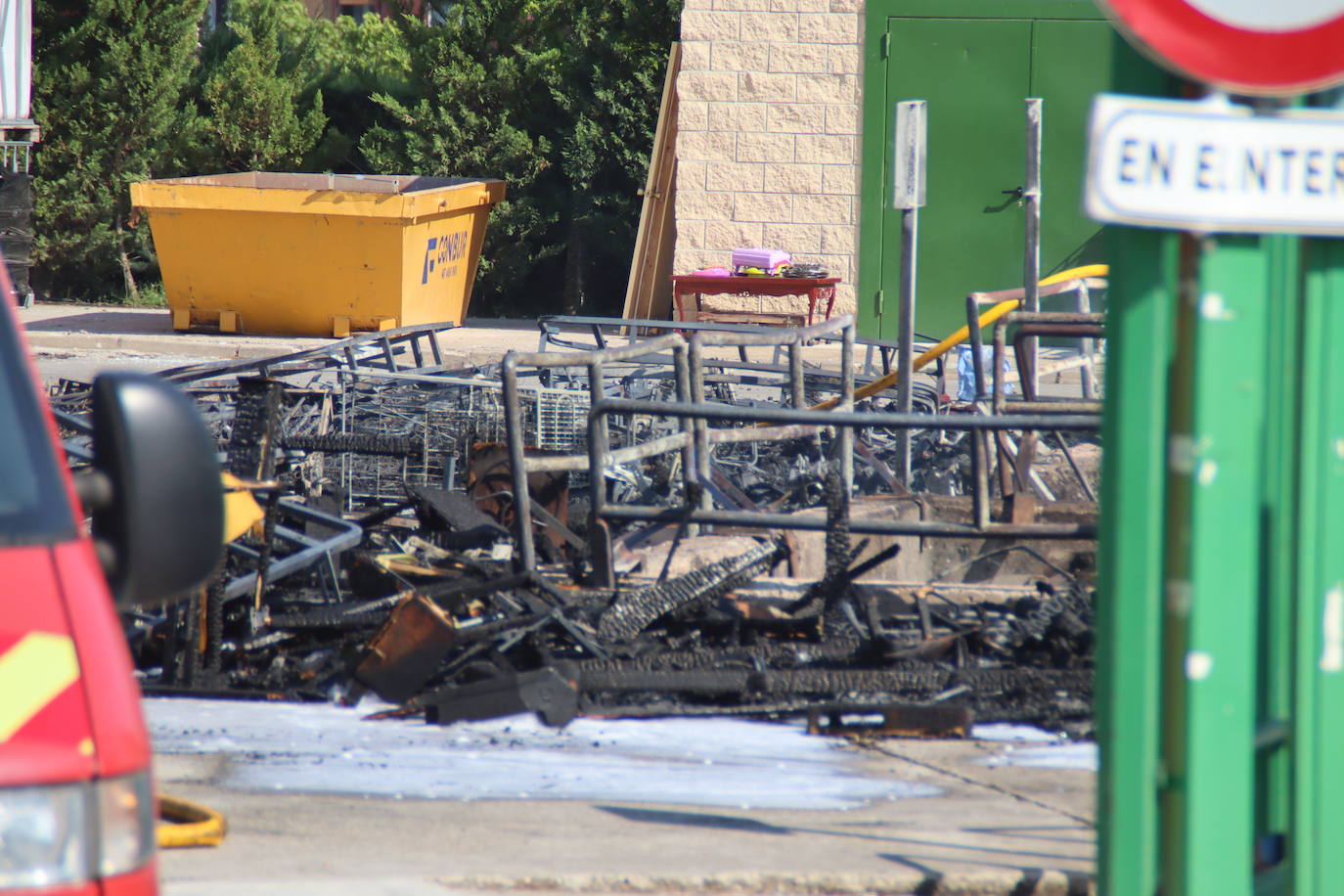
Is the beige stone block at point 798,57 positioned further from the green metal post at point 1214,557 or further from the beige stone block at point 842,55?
the green metal post at point 1214,557

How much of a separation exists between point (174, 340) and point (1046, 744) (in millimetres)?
11492

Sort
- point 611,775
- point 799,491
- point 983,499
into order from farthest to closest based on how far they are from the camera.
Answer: point 799,491 < point 983,499 < point 611,775

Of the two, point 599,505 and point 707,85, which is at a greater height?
point 707,85

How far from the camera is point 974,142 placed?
49.7 ft

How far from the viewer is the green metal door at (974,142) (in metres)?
14.9

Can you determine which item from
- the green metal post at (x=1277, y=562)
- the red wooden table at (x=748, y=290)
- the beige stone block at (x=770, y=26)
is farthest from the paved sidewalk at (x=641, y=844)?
the beige stone block at (x=770, y=26)

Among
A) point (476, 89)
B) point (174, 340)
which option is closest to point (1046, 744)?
point (174, 340)

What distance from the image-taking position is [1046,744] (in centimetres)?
452

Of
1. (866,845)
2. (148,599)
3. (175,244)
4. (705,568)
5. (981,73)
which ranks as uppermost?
(981,73)

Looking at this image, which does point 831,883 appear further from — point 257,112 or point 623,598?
point 257,112

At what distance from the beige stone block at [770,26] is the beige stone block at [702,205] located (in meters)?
1.63

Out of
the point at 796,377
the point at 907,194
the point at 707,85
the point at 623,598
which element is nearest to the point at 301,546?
the point at 623,598

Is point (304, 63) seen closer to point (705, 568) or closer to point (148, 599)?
point (705, 568)

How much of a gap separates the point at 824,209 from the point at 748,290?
6.44 ft
